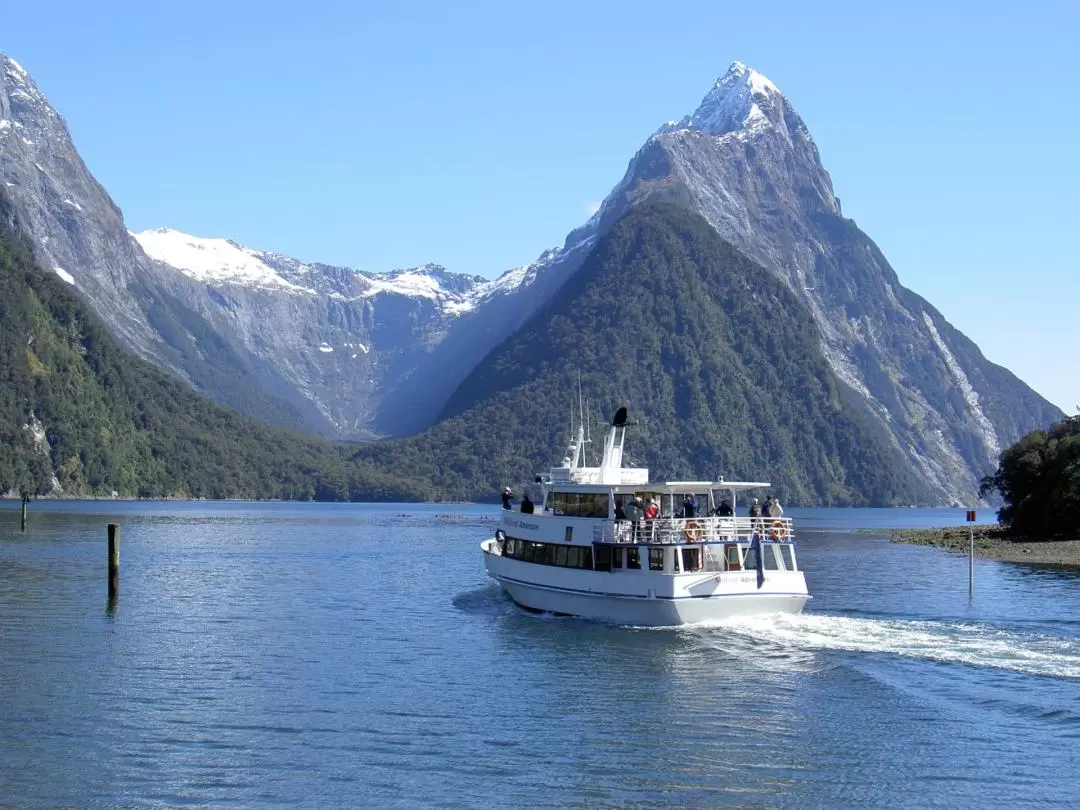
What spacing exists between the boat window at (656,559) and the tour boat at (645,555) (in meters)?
0.05

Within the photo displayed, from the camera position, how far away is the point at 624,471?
227ft

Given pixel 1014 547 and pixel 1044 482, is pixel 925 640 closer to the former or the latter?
pixel 1014 547

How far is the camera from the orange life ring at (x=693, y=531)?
61.5 metres

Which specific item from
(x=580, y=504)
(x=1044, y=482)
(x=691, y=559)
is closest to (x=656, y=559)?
(x=691, y=559)

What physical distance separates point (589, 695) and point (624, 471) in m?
23.6

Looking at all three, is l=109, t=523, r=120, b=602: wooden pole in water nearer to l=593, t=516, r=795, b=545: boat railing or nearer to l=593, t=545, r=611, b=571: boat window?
l=593, t=545, r=611, b=571: boat window

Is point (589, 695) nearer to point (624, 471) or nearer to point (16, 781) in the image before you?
point (16, 781)

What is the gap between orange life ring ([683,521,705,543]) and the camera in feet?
202

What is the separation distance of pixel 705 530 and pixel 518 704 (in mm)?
19544

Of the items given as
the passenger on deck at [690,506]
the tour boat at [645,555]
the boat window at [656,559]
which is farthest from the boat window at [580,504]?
the boat window at [656,559]

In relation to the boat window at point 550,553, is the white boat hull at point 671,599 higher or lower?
lower

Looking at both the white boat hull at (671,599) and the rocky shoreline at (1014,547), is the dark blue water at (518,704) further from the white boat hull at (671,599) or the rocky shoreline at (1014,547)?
the rocky shoreline at (1014,547)

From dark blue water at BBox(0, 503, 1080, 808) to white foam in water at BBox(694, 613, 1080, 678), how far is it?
23 cm

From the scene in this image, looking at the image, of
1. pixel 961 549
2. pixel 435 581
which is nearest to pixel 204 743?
pixel 435 581
